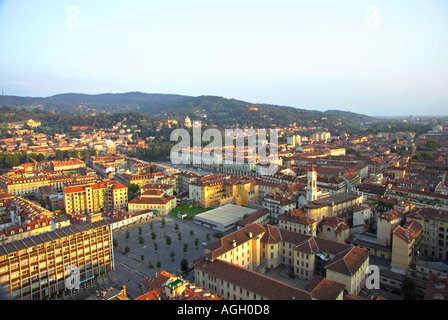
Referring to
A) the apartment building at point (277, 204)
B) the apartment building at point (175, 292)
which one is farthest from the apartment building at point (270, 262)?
the apartment building at point (277, 204)

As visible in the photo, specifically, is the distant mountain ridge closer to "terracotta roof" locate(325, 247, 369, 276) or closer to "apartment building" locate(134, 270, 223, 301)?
"terracotta roof" locate(325, 247, 369, 276)

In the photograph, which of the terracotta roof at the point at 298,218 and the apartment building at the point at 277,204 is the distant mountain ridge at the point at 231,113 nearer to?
the apartment building at the point at 277,204

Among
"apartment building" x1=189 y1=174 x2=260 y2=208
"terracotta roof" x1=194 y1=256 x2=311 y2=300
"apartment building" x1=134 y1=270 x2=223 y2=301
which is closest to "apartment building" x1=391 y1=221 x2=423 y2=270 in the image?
"terracotta roof" x1=194 y1=256 x2=311 y2=300

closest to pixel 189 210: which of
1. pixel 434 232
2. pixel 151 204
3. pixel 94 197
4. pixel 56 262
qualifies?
pixel 151 204

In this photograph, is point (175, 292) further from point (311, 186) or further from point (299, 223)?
point (311, 186)

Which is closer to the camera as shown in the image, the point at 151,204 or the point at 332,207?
the point at 332,207
